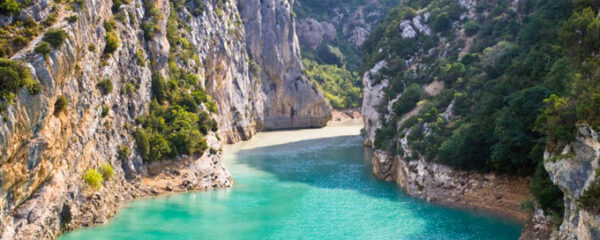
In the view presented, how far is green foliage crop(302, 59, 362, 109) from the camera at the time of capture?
412 ft

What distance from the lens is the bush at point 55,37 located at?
101 feet

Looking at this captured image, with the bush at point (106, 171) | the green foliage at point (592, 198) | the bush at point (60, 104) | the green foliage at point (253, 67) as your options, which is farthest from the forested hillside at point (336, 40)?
the green foliage at point (592, 198)

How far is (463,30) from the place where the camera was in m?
63.9

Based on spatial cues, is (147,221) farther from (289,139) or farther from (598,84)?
(289,139)

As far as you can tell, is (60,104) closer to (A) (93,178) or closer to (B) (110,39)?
(A) (93,178)

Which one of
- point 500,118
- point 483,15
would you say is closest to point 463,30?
point 483,15

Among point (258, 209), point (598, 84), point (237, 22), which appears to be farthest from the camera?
point (237, 22)

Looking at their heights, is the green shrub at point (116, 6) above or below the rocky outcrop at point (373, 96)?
above

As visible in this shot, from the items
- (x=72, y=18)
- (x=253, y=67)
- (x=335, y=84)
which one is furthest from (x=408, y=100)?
(x=335, y=84)

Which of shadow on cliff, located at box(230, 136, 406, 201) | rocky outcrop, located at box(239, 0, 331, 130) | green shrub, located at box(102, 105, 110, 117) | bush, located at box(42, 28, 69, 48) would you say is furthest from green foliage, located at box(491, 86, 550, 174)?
rocky outcrop, located at box(239, 0, 331, 130)

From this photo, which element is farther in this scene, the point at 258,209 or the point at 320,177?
the point at 320,177

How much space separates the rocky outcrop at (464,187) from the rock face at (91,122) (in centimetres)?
1709

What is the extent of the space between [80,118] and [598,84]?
30.4 m

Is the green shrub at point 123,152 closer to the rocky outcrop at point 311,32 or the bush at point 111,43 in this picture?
the bush at point 111,43
